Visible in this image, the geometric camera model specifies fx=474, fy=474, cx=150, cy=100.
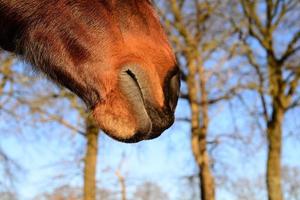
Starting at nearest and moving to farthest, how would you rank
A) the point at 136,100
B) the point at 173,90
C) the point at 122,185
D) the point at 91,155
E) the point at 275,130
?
1. the point at 136,100
2. the point at 173,90
3. the point at 91,155
4. the point at 275,130
5. the point at 122,185

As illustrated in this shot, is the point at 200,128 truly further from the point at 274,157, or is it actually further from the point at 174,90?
the point at 174,90

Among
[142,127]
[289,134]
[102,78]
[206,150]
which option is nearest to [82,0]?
[102,78]

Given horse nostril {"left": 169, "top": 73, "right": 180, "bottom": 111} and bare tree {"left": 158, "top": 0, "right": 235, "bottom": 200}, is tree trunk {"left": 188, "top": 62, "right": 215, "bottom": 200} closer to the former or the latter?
bare tree {"left": 158, "top": 0, "right": 235, "bottom": 200}

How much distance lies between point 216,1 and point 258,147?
4731 millimetres

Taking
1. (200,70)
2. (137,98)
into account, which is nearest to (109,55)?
(137,98)

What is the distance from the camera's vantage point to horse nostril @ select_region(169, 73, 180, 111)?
218 centimetres

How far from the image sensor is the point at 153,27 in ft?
7.75

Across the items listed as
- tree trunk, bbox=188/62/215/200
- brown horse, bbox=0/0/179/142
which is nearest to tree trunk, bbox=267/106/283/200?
tree trunk, bbox=188/62/215/200

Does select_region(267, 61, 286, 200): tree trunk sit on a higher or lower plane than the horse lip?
higher

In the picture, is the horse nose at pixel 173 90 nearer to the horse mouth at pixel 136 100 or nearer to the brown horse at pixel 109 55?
the brown horse at pixel 109 55

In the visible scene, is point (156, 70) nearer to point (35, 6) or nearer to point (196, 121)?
point (35, 6)

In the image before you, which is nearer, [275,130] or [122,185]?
[275,130]

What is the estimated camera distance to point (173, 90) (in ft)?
7.22

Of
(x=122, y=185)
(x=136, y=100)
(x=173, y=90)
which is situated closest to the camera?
(x=136, y=100)
